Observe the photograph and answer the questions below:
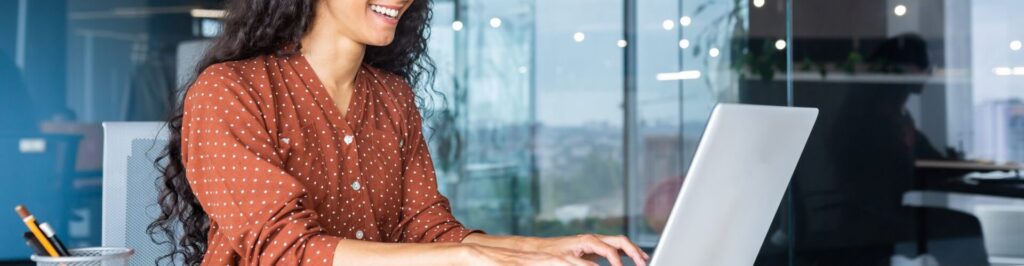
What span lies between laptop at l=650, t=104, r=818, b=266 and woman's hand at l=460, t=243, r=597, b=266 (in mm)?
130

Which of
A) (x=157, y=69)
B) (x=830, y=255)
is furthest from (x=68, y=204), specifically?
(x=830, y=255)

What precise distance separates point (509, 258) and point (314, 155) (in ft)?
1.44

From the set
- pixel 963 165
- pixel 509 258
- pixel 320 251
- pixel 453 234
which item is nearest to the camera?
pixel 509 258

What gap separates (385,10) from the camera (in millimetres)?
1490

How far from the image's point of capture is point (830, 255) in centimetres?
459

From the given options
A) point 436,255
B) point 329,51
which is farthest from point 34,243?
point 436,255

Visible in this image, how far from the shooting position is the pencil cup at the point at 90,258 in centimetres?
130

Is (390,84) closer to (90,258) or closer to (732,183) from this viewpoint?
(90,258)

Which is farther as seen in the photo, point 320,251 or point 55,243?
point 55,243

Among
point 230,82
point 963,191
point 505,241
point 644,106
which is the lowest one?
point 963,191

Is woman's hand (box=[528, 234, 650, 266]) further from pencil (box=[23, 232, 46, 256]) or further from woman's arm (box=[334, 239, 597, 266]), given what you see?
pencil (box=[23, 232, 46, 256])

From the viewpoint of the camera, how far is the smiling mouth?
A: 58.4 inches

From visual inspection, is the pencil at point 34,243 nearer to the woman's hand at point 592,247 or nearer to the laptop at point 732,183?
the woman's hand at point 592,247

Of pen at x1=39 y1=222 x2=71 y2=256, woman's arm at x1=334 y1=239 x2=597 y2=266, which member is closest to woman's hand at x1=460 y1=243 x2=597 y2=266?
woman's arm at x1=334 y1=239 x2=597 y2=266
